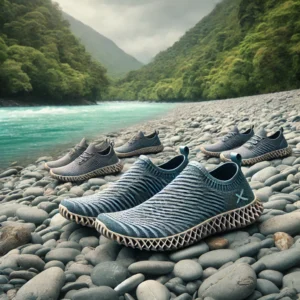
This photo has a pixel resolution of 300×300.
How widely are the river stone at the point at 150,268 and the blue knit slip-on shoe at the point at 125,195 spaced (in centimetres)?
38

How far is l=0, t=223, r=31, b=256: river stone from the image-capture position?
142 cm

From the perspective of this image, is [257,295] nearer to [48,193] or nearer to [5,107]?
[48,193]

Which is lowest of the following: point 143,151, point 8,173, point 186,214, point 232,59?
point 8,173

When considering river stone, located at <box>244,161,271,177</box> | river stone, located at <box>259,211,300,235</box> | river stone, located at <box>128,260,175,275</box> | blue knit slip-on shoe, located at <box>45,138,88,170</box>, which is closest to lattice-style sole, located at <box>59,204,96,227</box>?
river stone, located at <box>128,260,175,275</box>

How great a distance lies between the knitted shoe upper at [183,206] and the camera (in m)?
1.29

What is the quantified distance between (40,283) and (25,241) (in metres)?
0.44

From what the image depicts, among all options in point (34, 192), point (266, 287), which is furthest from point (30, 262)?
point (34, 192)

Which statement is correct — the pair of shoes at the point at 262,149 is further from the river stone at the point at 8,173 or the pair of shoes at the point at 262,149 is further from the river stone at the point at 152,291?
the river stone at the point at 8,173

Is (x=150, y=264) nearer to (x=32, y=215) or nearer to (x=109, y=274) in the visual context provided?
(x=109, y=274)

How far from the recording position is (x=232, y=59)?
2702 centimetres

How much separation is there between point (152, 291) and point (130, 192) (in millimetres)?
551

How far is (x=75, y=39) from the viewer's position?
1384 inches

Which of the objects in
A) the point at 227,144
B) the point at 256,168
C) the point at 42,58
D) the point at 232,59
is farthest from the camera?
the point at 232,59

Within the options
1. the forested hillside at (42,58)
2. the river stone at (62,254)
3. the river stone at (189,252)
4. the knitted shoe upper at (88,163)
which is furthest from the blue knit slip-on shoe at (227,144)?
the forested hillside at (42,58)
